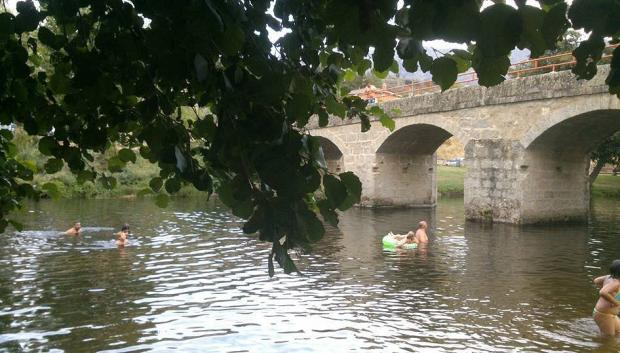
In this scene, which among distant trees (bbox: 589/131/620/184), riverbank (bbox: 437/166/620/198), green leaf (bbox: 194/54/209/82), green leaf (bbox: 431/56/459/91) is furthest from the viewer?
riverbank (bbox: 437/166/620/198)

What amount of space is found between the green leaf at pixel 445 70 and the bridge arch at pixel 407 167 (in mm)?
21757

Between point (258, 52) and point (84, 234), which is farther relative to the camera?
point (84, 234)

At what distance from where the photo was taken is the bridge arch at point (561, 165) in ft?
54.7

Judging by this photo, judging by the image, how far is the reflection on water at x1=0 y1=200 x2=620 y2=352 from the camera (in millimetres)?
6863

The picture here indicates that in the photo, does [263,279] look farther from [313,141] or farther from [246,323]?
[313,141]

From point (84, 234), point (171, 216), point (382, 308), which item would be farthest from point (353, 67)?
point (171, 216)

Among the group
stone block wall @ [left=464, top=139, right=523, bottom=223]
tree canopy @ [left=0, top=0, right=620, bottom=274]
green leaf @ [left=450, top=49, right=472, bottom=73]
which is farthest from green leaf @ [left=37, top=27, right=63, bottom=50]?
stone block wall @ [left=464, top=139, right=523, bottom=223]

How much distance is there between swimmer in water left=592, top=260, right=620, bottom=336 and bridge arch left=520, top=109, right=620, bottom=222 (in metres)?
9.40

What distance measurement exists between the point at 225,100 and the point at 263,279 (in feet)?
28.6

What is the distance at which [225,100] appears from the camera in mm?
1820

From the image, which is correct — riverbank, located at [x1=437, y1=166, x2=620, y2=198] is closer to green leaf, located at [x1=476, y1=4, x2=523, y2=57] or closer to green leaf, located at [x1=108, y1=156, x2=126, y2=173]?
green leaf, located at [x1=108, y1=156, x2=126, y2=173]

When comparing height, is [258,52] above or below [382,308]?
above

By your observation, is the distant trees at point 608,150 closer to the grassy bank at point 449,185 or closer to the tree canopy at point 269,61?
the grassy bank at point 449,185

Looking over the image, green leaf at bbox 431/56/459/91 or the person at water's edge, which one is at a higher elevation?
green leaf at bbox 431/56/459/91
